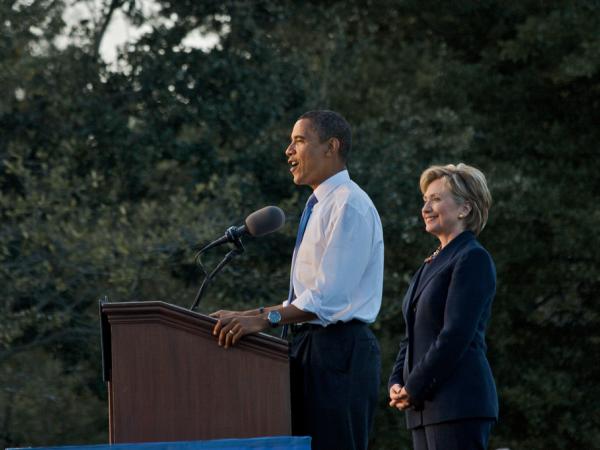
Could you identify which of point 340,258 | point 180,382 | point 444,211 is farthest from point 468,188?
point 180,382

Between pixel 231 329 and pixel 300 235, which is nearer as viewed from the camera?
pixel 231 329

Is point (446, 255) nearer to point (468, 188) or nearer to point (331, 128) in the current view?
point (468, 188)

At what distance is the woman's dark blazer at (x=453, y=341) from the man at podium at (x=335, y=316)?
197mm

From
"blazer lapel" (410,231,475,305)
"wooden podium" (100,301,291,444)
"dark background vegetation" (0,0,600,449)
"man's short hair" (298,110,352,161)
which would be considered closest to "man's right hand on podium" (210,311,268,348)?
"wooden podium" (100,301,291,444)

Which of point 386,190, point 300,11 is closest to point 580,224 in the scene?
point 386,190

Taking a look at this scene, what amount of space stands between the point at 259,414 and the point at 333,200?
83 cm

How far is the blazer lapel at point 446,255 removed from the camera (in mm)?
4055

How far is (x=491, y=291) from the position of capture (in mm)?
3998

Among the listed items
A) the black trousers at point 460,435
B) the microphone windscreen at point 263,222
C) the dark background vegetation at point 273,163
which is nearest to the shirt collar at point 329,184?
the microphone windscreen at point 263,222

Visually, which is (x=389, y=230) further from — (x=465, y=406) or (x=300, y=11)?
(x=465, y=406)

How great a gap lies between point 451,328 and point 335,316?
451 millimetres

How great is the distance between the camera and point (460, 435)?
3.90m

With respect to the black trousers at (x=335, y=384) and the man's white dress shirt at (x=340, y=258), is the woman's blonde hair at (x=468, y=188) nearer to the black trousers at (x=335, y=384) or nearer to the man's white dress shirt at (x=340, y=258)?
the man's white dress shirt at (x=340, y=258)

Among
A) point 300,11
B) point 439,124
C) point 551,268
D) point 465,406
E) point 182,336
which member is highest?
point 300,11
